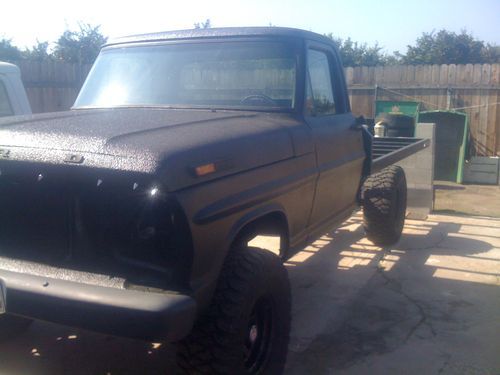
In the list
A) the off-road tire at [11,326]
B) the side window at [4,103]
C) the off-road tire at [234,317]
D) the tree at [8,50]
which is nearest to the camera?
the off-road tire at [234,317]

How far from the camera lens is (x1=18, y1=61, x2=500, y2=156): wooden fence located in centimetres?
1202

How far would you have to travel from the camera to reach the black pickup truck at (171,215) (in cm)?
253

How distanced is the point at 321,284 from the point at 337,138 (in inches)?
58.8

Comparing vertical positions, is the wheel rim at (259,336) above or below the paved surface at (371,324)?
above

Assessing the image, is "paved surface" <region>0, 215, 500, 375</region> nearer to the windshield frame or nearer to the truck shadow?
the truck shadow

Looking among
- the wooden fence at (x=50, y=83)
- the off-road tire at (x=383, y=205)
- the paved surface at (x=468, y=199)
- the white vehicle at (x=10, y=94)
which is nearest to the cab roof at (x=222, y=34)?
the off-road tire at (x=383, y=205)

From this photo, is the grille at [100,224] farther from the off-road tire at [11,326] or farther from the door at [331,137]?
the door at [331,137]

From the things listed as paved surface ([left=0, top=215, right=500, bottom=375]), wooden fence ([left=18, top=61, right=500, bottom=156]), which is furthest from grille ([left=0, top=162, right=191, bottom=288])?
wooden fence ([left=18, top=61, right=500, bottom=156])

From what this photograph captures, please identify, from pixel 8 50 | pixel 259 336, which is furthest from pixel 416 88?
pixel 8 50

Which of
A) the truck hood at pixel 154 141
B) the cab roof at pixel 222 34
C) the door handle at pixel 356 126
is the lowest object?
the door handle at pixel 356 126

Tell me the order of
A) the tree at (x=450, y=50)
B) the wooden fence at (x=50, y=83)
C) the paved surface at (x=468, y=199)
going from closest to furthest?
the paved surface at (x=468, y=199) < the wooden fence at (x=50, y=83) < the tree at (x=450, y=50)

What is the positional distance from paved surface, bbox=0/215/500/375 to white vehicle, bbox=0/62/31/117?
2923mm

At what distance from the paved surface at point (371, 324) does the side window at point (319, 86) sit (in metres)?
1.61

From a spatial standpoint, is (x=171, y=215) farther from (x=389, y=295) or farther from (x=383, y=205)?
(x=383, y=205)
